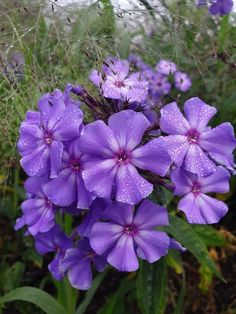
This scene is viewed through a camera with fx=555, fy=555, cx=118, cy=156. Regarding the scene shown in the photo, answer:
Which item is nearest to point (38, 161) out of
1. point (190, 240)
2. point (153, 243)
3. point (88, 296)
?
point (153, 243)

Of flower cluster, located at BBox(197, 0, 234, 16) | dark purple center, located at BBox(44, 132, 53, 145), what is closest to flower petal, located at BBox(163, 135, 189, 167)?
dark purple center, located at BBox(44, 132, 53, 145)

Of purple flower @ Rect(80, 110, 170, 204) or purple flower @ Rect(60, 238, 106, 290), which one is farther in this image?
purple flower @ Rect(60, 238, 106, 290)

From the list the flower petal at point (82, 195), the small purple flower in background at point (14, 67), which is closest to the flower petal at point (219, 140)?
the flower petal at point (82, 195)

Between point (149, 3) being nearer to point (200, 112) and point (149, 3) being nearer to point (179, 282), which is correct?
point (200, 112)

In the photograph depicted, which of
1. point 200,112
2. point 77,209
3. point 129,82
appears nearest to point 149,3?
point 129,82

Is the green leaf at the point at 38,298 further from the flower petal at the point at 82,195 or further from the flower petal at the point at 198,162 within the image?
the flower petal at the point at 198,162

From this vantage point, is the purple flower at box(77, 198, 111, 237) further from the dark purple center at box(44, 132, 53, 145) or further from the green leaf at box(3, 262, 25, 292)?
the green leaf at box(3, 262, 25, 292)

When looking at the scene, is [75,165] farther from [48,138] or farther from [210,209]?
[210,209]
